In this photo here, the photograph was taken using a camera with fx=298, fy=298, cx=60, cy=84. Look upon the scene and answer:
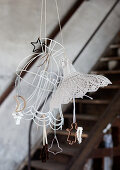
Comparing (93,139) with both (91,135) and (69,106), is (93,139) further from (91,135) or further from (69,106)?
(69,106)

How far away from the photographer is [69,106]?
4078 millimetres

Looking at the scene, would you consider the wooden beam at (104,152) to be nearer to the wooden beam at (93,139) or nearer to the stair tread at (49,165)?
the wooden beam at (93,139)

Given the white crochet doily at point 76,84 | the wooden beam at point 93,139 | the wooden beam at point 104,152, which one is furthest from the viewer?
the wooden beam at point 104,152

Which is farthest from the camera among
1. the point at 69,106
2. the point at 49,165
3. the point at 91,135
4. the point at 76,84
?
the point at 69,106

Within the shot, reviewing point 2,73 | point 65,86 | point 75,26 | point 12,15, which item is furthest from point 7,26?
point 65,86

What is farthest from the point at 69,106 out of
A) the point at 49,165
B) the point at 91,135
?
the point at 49,165

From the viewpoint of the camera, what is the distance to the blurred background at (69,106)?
345cm

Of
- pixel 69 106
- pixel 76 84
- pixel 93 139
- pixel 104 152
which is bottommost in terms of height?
pixel 104 152

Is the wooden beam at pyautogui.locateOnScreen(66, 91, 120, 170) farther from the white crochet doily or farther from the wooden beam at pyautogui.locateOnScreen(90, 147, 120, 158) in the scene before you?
the white crochet doily

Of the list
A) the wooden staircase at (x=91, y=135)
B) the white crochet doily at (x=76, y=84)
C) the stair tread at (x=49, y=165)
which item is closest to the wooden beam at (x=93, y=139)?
the wooden staircase at (x=91, y=135)

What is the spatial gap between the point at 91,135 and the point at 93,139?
53 millimetres

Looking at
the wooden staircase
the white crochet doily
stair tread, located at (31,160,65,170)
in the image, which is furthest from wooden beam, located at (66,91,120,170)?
the white crochet doily

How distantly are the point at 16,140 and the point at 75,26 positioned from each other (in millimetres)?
1717

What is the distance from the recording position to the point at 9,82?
11.6 feet
